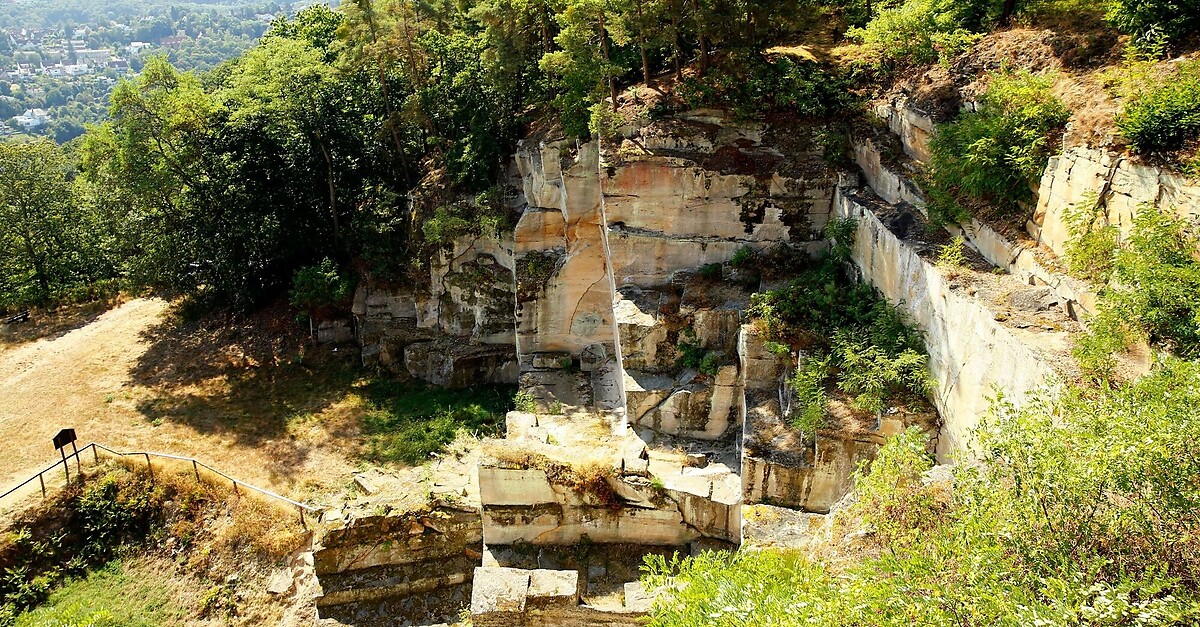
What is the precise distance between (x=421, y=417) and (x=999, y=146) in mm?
13916

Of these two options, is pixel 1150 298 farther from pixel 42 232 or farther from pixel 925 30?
pixel 42 232

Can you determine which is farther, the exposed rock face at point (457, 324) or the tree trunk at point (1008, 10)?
the exposed rock face at point (457, 324)

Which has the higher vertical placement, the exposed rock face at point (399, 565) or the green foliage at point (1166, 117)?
the green foliage at point (1166, 117)

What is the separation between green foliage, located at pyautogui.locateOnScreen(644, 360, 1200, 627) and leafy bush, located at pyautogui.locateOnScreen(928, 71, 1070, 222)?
16.1 feet

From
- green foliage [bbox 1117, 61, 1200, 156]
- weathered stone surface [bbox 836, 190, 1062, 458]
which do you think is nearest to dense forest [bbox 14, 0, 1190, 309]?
weathered stone surface [bbox 836, 190, 1062, 458]

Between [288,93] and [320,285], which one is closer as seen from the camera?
[288,93]

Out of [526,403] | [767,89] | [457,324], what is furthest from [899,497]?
[457,324]

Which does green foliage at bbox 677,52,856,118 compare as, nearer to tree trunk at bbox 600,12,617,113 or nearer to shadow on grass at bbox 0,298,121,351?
tree trunk at bbox 600,12,617,113

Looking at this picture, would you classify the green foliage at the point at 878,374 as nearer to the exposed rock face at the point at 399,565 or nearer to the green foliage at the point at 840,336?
the green foliage at the point at 840,336

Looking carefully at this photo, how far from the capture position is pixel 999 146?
421 inches

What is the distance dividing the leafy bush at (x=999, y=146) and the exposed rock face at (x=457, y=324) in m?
10.8

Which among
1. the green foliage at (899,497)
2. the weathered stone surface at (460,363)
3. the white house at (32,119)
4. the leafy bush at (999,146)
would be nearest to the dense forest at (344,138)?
the weathered stone surface at (460,363)

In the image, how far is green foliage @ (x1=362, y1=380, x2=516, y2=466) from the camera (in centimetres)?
1742

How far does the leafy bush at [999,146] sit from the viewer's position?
10.3 metres
